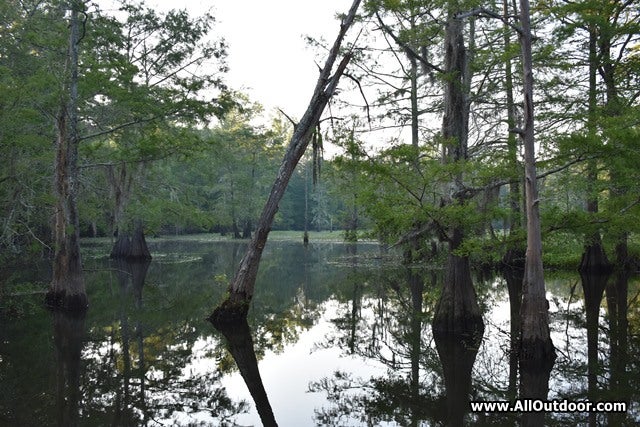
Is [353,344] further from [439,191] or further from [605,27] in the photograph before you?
[605,27]

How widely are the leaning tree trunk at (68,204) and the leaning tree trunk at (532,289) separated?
385 inches

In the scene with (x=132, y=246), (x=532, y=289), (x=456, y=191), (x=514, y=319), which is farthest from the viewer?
(x=132, y=246)

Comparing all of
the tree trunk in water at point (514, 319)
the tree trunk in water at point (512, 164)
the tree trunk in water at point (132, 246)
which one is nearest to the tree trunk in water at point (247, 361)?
the tree trunk in water at point (514, 319)

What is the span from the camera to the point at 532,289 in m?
7.27

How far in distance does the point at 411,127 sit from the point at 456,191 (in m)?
10.7

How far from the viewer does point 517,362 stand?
7512 millimetres

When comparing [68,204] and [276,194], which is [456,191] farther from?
[68,204]

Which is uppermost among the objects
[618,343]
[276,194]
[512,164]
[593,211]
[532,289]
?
[512,164]

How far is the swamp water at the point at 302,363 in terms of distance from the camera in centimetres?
578

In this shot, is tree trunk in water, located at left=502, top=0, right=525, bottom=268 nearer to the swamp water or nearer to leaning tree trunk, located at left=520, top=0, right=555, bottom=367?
leaning tree trunk, located at left=520, top=0, right=555, bottom=367

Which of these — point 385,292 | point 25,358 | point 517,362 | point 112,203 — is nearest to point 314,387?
point 517,362

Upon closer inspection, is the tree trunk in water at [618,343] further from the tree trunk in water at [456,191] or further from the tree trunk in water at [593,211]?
the tree trunk in water at [456,191]

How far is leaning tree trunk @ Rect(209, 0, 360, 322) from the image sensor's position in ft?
35.2

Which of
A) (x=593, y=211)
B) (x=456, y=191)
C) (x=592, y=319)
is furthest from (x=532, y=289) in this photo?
(x=593, y=211)
